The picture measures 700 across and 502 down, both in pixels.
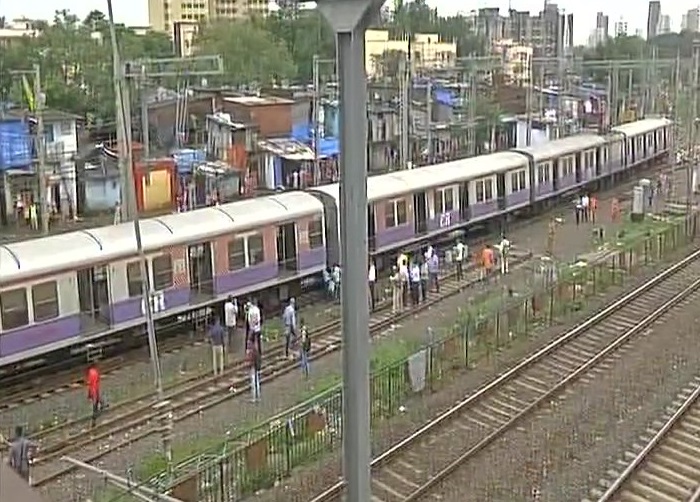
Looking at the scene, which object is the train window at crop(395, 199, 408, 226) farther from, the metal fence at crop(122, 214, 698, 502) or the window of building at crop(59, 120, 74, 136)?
the window of building at crop(59, 120, 74, 136)

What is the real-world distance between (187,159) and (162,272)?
8444mm

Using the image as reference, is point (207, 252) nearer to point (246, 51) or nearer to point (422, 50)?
point (246, 51)

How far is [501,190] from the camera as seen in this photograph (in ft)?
48.8

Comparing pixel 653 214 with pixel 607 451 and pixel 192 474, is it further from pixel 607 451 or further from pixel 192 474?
pixel 192 474

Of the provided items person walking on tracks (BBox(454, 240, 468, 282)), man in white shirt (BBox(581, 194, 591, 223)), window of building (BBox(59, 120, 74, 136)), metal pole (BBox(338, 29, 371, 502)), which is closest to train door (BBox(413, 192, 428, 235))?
person walking on tracks (BBox(454, 240, 468, 282))

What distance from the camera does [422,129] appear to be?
66.5ft

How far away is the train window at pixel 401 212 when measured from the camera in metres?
12.1

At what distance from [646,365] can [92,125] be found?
36.4 ft

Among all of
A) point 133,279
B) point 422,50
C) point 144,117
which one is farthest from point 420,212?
point 422,50

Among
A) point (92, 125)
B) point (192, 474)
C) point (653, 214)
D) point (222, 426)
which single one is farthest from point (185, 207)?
point (192, 474)

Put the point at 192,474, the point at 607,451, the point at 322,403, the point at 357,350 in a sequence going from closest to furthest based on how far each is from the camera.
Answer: the point at 357,350 < the point at 192,474 < the point at 607,451 < the point at 322,403

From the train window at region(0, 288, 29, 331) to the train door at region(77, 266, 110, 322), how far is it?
567 mm

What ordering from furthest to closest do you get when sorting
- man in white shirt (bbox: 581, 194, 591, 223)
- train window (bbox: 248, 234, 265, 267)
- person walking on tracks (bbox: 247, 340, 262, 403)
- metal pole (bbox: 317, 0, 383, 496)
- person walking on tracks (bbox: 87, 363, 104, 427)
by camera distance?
man in white shirt (bbox: 581, 194, 591, 223) → train window (bbox: 248, 234, 265, 267) → person walking on tracks (bbox: 247, 340, 262, 403) → person walking on tracks (bbox: 87, 363, 104, 427) → metal pole (bbox: 317, 0, 383, 496)

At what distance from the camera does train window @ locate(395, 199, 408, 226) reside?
12.1 m
